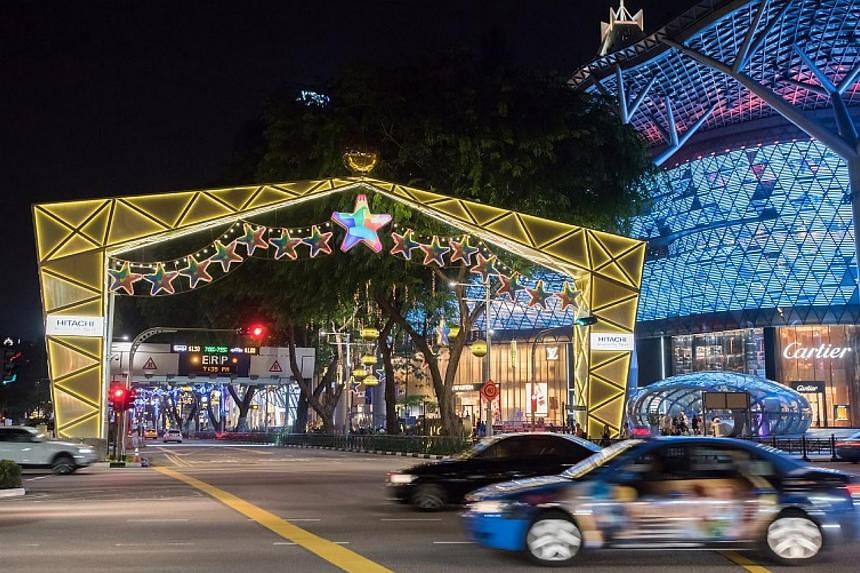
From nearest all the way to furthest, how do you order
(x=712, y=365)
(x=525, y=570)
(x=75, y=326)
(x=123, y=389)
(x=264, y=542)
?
(x=525, y=570) → (x=264, y=542) → (x=75, y=326) → (x=123, y=389) → (x=712, y=365)

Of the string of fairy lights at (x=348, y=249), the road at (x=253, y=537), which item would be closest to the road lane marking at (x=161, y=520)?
the road at (x=253, y=537)

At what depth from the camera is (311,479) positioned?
27531mm

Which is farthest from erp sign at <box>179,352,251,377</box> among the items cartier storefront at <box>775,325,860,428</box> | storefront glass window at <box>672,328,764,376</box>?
cartier storefront at <box>775,325,860,428</box>

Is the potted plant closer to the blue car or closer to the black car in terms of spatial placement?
the black car

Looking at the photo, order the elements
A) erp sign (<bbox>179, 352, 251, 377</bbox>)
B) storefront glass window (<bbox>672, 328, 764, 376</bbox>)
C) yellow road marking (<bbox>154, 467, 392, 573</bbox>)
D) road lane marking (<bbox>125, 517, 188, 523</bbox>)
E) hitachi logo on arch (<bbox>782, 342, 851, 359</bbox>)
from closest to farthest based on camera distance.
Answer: yellow road marking (<bbox>154, 467, 392, 573</bbox>)
road lane marking (<bbox>125, 517, 188, 523</bbox>)
erp sign (<bbox>179, 352, 251, 377</bbox>)
hitachi logo on arch (<bbox>782, 342, 851, 359</bbox>)
storefront glass window (<bbox>672, 328, 764, 376</bbox>)

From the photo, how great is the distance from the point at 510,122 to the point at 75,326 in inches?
690

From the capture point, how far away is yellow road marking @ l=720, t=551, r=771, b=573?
421 inches

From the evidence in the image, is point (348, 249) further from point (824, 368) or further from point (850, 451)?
point (824, 368)

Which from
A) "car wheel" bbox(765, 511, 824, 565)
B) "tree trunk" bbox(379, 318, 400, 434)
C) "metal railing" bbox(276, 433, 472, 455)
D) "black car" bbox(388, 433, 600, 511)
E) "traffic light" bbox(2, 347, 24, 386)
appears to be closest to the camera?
"car wheel" bbox(765, 511, 824, 565)

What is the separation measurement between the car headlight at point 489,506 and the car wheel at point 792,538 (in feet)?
9.88

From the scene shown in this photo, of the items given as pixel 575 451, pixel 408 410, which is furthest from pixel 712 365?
pixel 575 451

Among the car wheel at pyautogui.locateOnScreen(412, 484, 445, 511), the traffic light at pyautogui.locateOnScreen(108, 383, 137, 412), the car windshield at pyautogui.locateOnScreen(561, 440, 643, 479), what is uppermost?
the traffic light at pyautogui.locateOnScreen(108, 383, 137, 412)

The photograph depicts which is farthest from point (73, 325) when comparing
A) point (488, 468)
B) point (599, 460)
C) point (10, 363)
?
point (599, 460)

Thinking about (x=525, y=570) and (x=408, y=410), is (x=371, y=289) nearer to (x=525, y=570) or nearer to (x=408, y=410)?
(x=525, y=570)
